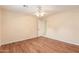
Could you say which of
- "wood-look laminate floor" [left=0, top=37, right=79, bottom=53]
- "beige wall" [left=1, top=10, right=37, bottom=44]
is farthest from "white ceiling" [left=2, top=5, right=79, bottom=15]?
"wood-look laminate floor" [left=0, top=37, right=79, bottom=53]

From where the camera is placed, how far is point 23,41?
225 cm

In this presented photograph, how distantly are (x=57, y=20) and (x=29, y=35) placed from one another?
2.39 feet

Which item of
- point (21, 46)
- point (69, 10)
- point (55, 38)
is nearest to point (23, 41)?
point (21, 46)

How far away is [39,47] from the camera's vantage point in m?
2.23

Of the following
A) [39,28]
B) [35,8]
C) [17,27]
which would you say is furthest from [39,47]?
[35,8]

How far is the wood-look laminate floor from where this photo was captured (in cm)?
217

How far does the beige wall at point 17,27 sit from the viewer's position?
2.14 metres

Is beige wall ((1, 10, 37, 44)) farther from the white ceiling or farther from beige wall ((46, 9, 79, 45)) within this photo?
beige wall ((46, 9, 79, 45))

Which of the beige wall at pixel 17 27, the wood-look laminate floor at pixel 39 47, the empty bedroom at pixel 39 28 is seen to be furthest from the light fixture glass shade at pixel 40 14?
the wood-look laminate floor at pixel 39 47

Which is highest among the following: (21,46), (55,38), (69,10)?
(69,10)

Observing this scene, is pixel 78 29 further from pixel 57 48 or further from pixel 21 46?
pixel 21 46

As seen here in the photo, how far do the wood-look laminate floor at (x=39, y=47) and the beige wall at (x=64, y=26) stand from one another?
5.1 inches

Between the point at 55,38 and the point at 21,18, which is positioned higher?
the point at 21,18

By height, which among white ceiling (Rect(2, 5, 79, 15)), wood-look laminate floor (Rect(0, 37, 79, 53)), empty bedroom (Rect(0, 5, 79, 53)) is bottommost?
wood-look laminate floor (Rect(0, 37, 79, 53))
